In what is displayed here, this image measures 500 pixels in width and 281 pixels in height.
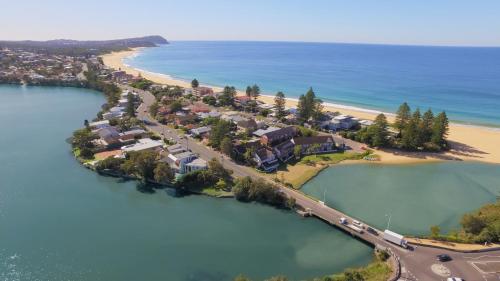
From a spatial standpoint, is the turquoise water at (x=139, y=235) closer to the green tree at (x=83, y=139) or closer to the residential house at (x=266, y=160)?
the green tree at (x=83, y=139)

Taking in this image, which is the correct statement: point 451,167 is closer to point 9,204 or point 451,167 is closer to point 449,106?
point 449,106

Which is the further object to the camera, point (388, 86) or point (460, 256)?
point (388, 86)

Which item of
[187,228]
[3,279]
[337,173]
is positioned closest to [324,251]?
[187,228]

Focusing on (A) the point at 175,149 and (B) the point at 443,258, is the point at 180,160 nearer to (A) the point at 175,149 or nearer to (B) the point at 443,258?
(A) the point at 175,149

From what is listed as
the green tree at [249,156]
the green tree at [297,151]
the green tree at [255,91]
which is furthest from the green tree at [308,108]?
the green tree at [249,156]

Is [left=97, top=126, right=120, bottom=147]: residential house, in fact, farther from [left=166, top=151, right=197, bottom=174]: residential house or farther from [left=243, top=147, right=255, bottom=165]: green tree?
[left=243, top=147, right=255, bottom=165]: green tree

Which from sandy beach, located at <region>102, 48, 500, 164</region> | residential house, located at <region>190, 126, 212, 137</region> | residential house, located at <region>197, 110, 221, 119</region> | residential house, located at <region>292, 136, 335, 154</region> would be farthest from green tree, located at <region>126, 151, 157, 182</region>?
sandy beach, located at <region>102, 48, 500, 164</region>

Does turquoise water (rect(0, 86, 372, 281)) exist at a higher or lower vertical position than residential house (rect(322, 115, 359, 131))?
lower
